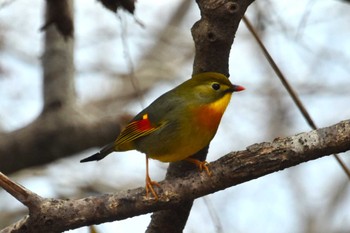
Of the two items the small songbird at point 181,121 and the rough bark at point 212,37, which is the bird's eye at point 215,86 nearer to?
the small songbird at point 181,121

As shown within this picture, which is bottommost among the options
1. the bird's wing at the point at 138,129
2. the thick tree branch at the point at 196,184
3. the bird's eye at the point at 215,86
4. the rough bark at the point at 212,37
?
the thick tree branch at the point at 196,184

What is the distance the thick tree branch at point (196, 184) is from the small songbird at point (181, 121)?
1.53ft

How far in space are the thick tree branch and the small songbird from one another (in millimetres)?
465

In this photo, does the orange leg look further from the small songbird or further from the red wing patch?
the red wing patch

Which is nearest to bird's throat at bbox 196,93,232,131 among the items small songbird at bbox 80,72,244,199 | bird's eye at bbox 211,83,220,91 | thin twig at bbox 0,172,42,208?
small songbird at bbox 80,72,244,199

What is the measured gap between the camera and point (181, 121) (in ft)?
12.2

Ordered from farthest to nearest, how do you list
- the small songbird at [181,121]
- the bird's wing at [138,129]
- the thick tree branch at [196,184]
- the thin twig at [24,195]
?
1. the bird's wing at [138,129]
2. the small songbird at [181,121]
3. the thin twig at [24,195]
4. the thick tree branch at [196,184]

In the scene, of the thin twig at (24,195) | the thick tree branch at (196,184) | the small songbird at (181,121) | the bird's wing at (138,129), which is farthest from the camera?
the bird's wing at (138,129)

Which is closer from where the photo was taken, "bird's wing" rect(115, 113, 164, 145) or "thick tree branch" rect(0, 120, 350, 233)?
"thick tree branch" rect(0, 120, 350, 233)

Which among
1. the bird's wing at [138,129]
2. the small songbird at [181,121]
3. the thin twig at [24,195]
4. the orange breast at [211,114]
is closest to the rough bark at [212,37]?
the small songbird at [181,121]

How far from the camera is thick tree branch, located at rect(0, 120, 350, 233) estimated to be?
2.81m

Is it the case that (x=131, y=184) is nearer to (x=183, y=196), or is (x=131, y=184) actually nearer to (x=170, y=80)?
(x=170, y=80)

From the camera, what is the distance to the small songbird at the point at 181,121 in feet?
11.8

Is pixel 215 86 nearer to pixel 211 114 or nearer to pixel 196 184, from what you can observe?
pixel 211 114
